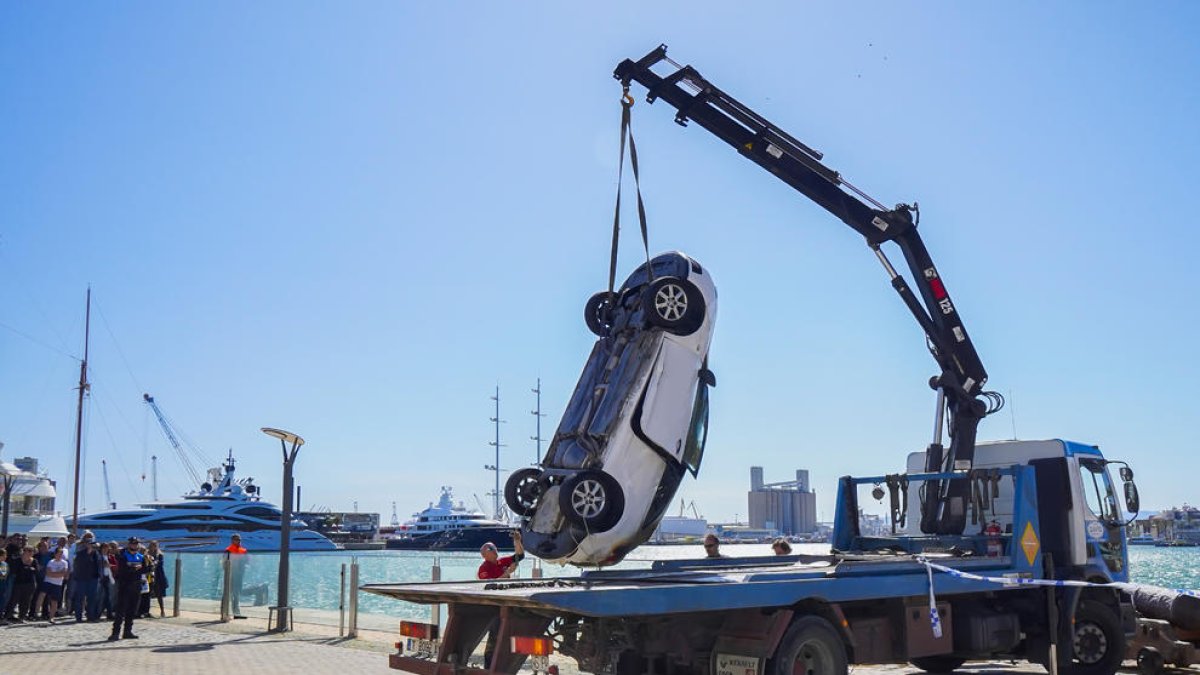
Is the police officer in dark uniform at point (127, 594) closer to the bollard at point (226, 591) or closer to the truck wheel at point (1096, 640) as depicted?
the bollard at point (226, 591)

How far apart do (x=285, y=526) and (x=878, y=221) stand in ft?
36.4

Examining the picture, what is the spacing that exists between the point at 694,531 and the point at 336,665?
426 ft

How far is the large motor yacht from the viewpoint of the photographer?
89100 mm

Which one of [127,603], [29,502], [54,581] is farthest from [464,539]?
[127,603]

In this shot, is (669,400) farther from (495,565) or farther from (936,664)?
(936,664)

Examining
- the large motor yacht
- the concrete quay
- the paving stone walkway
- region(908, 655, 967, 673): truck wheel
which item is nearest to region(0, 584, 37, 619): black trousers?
the concrete quay

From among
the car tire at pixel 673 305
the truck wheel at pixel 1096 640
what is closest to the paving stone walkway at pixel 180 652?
the car tire at pixel 673 305

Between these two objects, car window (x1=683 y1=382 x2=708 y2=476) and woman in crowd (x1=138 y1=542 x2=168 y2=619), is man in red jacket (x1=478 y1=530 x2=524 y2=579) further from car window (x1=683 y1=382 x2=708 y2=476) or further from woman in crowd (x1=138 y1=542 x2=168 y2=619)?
woman in crowd (x1=138 y1=542 x2=168 y2=619)

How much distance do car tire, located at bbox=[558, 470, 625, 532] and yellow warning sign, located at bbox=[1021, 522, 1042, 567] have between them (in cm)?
465

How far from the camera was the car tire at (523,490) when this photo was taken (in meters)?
10.5

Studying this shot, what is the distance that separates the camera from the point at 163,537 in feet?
271

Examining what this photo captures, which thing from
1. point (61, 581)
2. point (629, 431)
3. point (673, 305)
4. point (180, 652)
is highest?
point (673, 305)

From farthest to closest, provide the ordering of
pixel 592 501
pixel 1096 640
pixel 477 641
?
1. pixel 1096 640
2. pixel 592 501
3. pixel 477 641

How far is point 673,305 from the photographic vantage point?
10633mm
